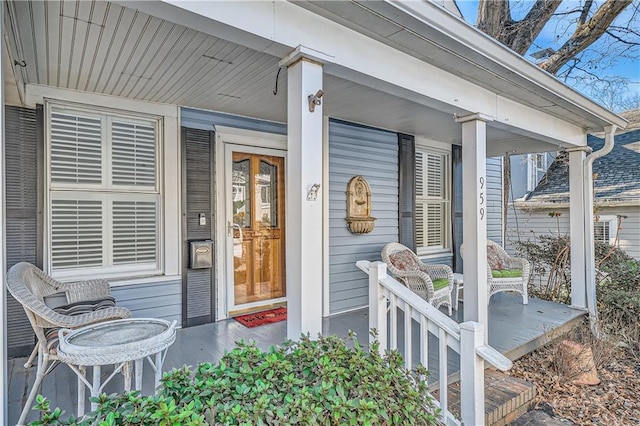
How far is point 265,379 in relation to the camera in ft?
4.86

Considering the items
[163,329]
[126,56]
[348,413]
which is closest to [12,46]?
[126,56]

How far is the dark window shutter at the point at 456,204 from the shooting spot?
20.4 ft

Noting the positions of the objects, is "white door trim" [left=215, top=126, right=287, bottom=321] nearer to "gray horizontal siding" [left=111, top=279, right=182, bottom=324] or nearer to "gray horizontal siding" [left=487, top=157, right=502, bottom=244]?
"gray horizontal siding" [left=111, top=279, right=182, bottom=324]

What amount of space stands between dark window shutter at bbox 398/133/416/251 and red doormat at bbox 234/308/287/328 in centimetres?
213

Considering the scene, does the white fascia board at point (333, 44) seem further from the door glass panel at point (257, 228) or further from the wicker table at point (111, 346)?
the door glass panel at point (257, 228)

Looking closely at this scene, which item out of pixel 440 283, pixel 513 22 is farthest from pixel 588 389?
pixel 513 22

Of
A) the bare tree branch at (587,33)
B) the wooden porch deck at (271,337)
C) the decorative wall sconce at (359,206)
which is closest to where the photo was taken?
the wooden porch deck at (271,337)

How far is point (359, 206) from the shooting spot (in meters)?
4.78

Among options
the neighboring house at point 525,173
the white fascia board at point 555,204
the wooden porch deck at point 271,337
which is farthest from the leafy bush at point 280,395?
the neighboring house at point 525,173

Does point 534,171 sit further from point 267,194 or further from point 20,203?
point 20,203

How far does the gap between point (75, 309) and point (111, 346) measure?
107cm

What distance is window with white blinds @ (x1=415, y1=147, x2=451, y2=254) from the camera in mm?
5887

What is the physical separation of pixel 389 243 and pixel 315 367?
11.4 feet

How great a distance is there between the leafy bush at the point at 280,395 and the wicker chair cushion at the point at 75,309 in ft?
3.34
